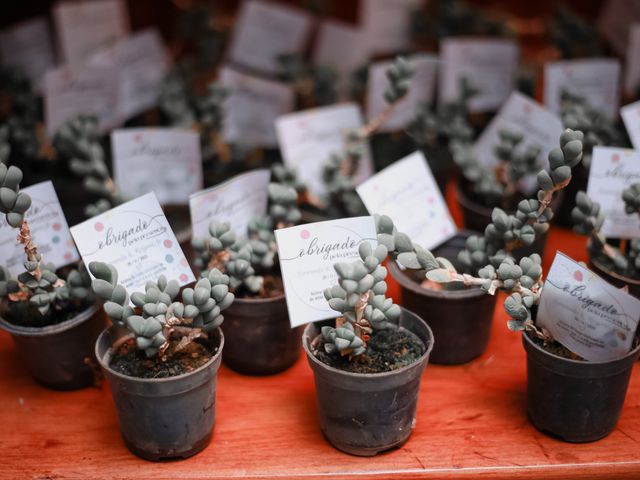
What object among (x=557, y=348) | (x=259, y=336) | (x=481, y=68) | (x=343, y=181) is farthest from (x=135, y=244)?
(x=481, y=68)

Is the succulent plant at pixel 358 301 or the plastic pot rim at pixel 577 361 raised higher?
the succulent plant at pixel 358 301

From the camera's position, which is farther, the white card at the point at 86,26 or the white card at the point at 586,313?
the white card at the point at 86,26

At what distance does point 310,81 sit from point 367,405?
1.39 metres

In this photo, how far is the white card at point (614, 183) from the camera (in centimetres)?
157

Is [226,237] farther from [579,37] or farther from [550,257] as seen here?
[579,37]

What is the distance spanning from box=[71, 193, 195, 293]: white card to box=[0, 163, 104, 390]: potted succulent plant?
104mm

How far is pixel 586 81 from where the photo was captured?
2127 mm

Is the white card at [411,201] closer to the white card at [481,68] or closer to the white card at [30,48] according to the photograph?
the white card at [481,68]

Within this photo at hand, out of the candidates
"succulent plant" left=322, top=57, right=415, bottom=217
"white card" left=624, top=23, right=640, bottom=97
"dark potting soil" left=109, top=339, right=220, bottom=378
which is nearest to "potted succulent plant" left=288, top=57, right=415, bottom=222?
"succulent plant" left=322, top=57, right=415, bottom=217

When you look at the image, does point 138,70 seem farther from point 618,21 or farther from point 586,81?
point 618,21

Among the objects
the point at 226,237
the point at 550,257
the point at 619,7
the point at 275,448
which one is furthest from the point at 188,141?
the point at 619,7

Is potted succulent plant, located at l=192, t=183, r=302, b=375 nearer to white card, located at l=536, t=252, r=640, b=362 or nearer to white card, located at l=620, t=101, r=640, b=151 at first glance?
white card, located at l=536, t=252, r=640, b=362

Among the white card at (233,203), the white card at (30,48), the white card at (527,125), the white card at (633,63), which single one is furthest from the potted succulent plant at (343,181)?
the white card at (30,48)

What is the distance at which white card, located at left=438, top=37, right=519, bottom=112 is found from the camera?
7.50 feet
